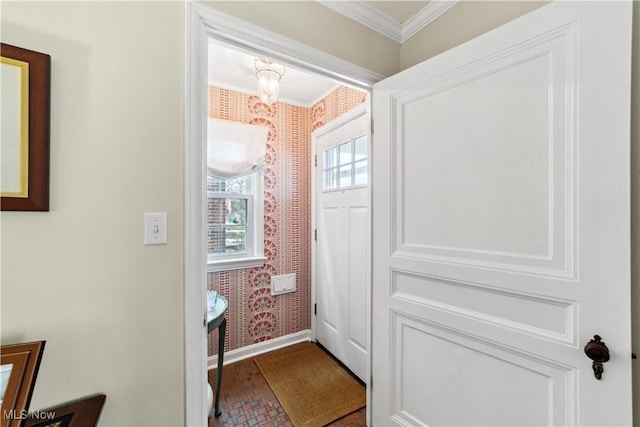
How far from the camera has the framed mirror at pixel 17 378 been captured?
2.08 ft

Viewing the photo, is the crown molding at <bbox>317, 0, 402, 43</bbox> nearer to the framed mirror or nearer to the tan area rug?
the framed mirror

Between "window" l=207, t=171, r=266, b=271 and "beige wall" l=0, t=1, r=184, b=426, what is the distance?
143cm

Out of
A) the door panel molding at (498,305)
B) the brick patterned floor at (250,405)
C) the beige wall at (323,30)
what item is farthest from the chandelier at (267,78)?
the brick patterned floor at (250,405)

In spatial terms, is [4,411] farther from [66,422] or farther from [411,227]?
[411,227]

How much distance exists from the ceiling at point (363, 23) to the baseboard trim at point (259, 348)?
7.45 ft

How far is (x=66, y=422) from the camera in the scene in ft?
2.41

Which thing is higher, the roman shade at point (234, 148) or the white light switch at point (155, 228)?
the roman shade at point (234, 148)

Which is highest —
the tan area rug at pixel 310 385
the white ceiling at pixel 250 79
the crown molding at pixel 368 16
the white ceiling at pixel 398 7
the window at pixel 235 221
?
the white ceiling at pixel 250 79

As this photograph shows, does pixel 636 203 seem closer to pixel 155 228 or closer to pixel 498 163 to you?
pixel 498 163

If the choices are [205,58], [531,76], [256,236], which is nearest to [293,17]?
[205,58]

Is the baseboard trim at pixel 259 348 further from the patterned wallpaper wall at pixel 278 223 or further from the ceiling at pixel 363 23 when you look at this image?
the ceiling at pixel 363 23

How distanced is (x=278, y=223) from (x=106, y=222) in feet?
5.75

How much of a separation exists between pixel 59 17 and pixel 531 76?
1.51 metres

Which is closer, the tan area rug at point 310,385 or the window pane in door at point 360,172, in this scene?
→ the tan area rug at point 310,385
